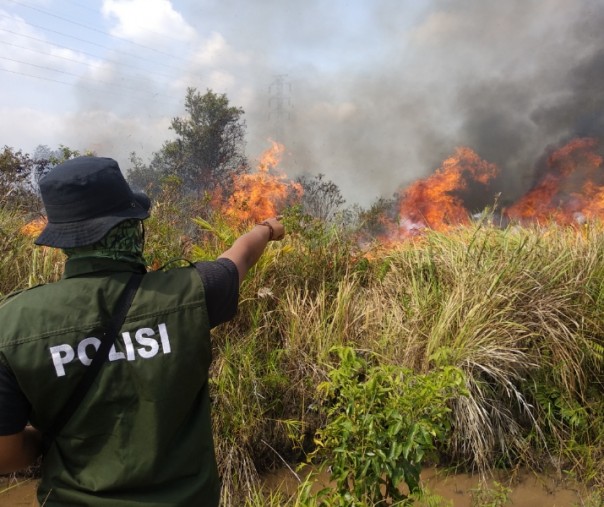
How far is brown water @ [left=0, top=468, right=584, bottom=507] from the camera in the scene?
2.96 m

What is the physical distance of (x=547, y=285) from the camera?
3.62 m

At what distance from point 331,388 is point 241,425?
1.17m

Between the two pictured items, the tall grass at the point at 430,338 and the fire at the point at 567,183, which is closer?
the tall grass at the point at 430,338

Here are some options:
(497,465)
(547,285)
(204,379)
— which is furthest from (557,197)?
(204,379)

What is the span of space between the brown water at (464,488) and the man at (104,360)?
1.90 meters

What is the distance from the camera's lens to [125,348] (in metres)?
1.26

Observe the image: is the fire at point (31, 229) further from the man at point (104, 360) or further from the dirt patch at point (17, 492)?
the man at point (104, 360)

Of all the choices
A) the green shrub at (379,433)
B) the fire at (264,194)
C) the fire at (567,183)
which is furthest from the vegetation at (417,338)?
the fire at (567,183)

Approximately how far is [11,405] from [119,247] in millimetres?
497

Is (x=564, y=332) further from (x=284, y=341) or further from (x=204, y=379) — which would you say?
(x=204, y=379)

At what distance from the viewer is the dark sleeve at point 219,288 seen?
1388mm

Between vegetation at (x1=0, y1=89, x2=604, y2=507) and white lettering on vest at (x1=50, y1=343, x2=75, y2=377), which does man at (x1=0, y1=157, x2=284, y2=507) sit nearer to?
white lettering on vest at (x1=50, y1=343, x2=75, y2=377)

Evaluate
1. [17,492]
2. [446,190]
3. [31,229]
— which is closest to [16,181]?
[31,229]

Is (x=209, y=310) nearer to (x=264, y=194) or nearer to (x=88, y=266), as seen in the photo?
(x=88, y=266)
